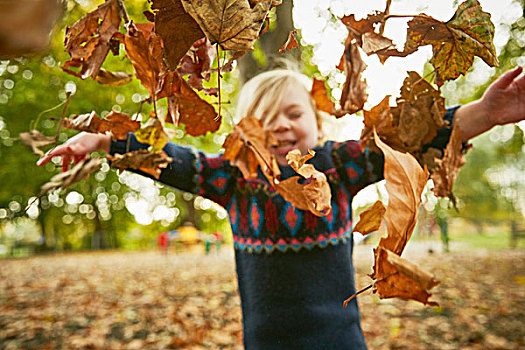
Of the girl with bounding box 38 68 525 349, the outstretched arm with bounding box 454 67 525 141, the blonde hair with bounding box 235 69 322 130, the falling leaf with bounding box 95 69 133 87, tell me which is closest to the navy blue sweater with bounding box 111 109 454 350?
the girl with bounding box 38 68 525 349

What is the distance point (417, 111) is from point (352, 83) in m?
0.11

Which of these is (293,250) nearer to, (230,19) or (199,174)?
(199,174)

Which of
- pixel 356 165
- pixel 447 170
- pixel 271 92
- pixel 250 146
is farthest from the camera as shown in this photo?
pixel 271 92

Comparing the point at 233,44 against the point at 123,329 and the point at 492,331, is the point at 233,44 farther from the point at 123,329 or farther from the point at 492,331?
the point at 492,331

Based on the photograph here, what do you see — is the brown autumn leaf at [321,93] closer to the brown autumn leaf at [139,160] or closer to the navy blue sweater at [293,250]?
the brown autumn leaf at [139,160]

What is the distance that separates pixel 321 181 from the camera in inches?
18.0

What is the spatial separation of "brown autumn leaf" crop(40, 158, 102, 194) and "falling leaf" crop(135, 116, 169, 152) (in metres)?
0.14

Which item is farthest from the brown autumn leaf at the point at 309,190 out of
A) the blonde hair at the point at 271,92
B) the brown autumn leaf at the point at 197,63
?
the blonde hair at the point at 271,92

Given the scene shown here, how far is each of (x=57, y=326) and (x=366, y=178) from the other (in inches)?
120

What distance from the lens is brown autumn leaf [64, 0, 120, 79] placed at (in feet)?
1.28

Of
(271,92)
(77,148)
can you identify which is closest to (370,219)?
(77,148)

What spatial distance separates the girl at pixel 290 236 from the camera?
1.15m

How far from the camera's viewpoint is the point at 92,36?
431mm

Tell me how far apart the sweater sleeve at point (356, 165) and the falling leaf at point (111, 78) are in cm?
78
